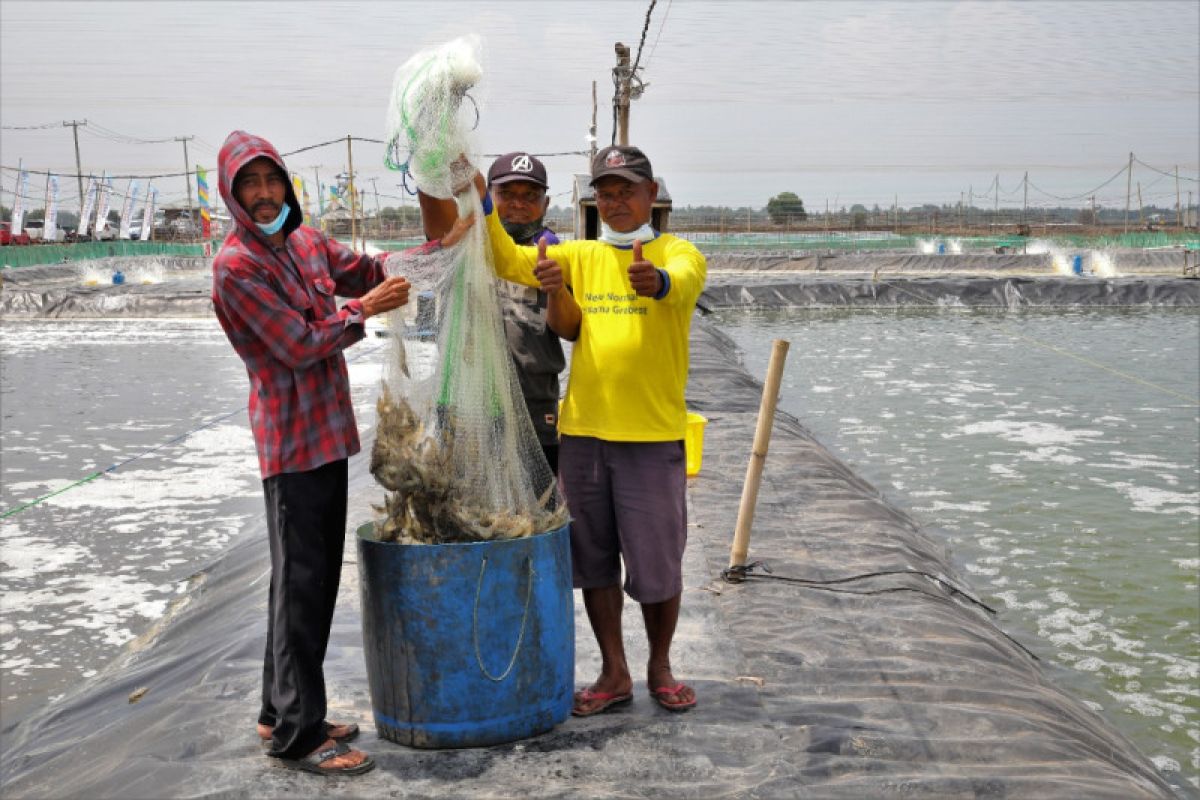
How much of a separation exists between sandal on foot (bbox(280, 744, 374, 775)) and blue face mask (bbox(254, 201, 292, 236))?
1307 millimetres

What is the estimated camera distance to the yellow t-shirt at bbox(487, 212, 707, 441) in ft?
9.64

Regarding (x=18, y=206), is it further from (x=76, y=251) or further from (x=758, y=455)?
(x=758, y=455)

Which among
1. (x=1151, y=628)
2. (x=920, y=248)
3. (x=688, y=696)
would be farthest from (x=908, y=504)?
(x=920, y=248)

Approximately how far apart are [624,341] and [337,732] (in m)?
1.31

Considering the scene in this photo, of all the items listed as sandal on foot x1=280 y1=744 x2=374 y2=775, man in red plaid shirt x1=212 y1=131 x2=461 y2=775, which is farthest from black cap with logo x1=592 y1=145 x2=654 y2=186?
sandal on foot x1=280 y1=744 x2=374 y2=775

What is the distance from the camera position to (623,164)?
2941 mm

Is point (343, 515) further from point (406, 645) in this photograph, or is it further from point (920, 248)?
point (920, 248)

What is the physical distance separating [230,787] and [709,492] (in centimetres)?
395

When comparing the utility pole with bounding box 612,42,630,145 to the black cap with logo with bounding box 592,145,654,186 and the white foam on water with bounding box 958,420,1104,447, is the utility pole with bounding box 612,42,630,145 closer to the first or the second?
the white foam on water with bounding box 958,420,1104,447

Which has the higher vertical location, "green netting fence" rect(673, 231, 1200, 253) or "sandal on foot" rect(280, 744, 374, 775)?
"green netting fence" rect(673, 231, 1200, 253)

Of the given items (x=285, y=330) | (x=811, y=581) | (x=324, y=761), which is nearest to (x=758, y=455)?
(x=811, y=581)

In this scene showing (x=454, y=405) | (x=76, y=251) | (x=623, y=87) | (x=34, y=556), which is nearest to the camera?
(x=454, y=405)

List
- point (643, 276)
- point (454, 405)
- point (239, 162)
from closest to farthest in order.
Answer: point (239, 162)
point (643, 276)
point (454, 405)

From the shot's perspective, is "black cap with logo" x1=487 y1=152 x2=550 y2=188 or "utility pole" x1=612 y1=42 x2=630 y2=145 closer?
"black cap with logo" x1=487 y1=152 x2=550 y2=188
